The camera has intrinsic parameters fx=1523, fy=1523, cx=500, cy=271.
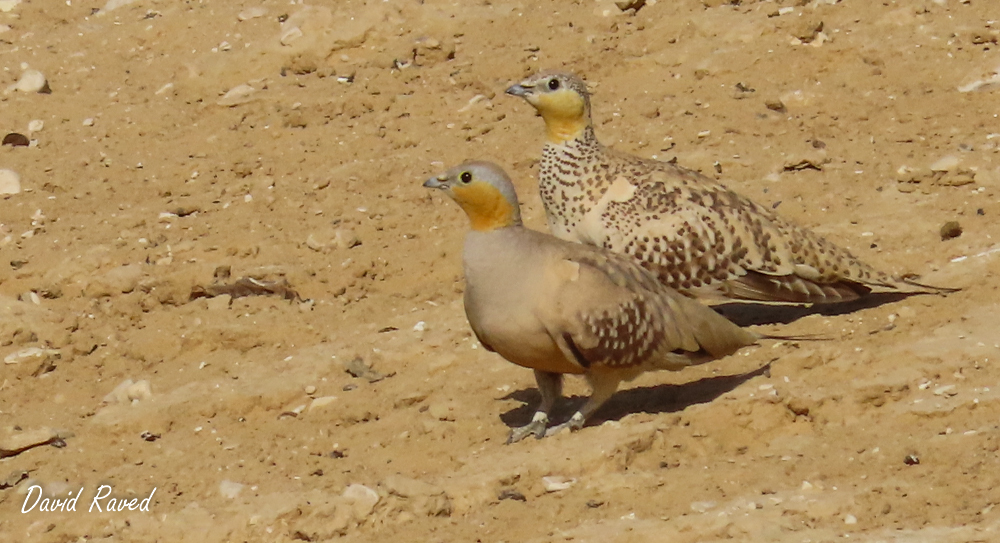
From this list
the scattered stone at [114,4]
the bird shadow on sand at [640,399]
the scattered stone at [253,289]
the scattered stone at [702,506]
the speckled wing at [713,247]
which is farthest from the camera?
the scattered stone at [114,4]

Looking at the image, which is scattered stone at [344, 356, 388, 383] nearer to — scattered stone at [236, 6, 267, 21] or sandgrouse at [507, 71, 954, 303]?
sandgrouse at [507, 71, 954, 303]

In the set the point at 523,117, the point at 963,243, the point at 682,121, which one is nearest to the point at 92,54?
the point at 523,117

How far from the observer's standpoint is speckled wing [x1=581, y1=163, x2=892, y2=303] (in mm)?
6680

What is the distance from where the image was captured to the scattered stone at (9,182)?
343 inches

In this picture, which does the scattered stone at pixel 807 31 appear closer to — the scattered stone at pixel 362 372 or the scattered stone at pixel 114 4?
the scattered stone at pixel 362 372

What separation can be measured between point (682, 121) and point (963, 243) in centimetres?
206

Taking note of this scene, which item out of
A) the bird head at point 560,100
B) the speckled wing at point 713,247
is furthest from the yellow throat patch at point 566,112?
the speckled wing at point 713,247

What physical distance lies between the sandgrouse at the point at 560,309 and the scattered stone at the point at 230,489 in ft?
3.36

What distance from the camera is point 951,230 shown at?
713 centimetres

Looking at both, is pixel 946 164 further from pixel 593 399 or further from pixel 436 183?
pixel 436 183

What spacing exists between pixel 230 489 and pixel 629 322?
5.18 ft

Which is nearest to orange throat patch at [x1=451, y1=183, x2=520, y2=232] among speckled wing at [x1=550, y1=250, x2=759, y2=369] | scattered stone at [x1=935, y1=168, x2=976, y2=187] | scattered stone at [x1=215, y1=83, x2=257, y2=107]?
speckled wing at [x1=550, y1=250, x2=759, y2=369]

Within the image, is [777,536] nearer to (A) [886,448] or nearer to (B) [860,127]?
(A) [886,448]

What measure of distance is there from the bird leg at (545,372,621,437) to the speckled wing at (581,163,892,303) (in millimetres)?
992
